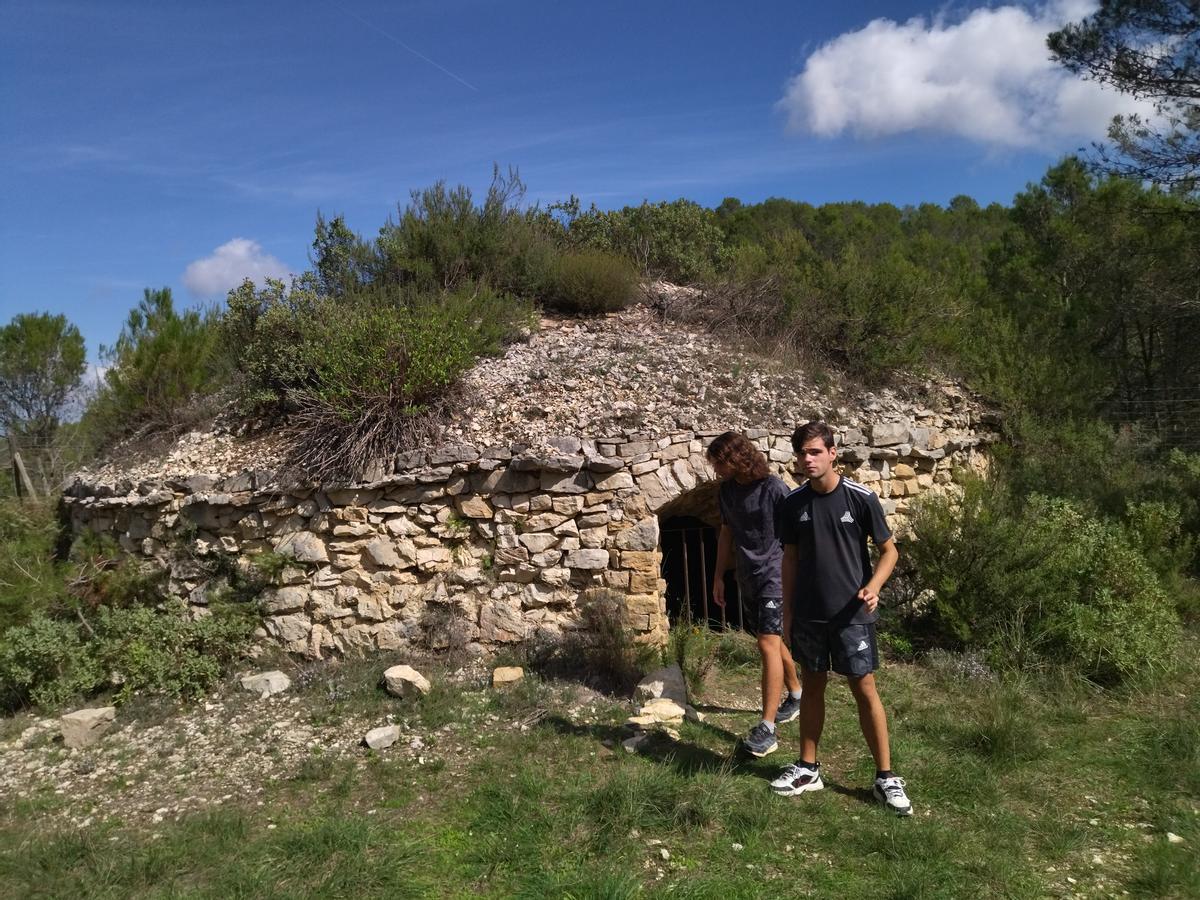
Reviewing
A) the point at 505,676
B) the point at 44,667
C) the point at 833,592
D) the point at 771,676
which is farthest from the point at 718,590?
the point at 44,667

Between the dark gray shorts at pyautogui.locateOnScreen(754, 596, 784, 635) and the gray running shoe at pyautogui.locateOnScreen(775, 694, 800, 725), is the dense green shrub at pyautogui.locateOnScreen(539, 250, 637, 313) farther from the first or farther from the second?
the gray running shoe at pyautogui.locateOnScreen(775, 694, 800, 725)

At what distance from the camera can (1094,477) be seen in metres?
A: 7.62

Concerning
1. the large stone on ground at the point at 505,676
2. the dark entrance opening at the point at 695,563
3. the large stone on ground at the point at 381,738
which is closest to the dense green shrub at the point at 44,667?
the large stone on ground at the point at 381,738

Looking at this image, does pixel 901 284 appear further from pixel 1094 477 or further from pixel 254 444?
pixel 254 444

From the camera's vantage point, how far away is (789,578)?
3.96 m

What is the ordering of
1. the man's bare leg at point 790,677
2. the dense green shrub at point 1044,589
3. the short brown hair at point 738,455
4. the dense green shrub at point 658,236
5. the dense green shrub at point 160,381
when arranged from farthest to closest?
the dense green shrub at point 658,236 < the dense green shrub at point 160,381 < the dense green shrub at point 1044,589 < the man's bare leg at point 790,677 < the short brown hair at point 738,455

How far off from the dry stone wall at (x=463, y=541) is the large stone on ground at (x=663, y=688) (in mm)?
435

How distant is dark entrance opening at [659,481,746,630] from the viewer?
6.54 m

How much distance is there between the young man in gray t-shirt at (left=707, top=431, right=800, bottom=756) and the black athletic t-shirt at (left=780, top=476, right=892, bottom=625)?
0.51 meters

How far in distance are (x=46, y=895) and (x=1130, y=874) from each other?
14.4 ft

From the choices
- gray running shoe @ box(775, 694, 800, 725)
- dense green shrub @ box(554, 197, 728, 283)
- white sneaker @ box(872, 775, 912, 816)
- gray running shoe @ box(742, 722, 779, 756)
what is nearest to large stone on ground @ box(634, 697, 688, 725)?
gray running shoe @ box(775, 694, 800, 725)

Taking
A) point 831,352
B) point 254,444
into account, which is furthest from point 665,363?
point 254,444

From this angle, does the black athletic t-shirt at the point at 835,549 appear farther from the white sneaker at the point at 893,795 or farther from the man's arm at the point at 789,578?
the white sneaker at the point at 893,795

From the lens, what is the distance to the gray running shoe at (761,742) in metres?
4.25
